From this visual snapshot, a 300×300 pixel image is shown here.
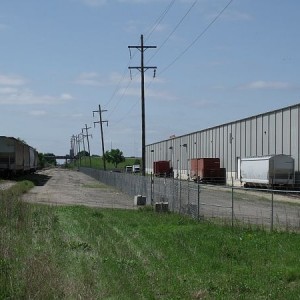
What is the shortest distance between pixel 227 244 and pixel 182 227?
14.1ft

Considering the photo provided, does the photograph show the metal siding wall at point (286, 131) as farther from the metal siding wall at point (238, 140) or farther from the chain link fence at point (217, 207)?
the chain link fence at point (217, 207)

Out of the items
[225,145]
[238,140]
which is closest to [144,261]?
[238,140]

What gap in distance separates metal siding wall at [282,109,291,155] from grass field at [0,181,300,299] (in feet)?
123

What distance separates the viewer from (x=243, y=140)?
70.1 metres

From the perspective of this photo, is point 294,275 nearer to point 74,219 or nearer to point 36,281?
point 36,281

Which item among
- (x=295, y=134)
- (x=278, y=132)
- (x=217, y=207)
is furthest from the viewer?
(x=278, y=132)

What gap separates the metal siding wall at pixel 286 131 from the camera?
55.8 m

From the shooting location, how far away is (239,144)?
71.4 metres

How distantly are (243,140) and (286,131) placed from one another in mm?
13863

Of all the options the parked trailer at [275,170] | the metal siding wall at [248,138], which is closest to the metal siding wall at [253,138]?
the metal siding wall at [248,138]

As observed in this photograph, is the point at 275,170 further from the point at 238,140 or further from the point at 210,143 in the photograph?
the point at 210,143

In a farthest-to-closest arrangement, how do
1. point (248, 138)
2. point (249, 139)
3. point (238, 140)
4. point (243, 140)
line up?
point (238, 140) → point (243, 140) → point (248, 138) → point (249, 139)

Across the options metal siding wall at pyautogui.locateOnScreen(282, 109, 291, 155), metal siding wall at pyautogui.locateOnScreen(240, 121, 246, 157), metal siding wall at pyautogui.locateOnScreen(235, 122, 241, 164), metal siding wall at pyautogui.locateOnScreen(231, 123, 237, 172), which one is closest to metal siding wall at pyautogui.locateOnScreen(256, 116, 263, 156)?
metal siding wall at pyautogui.locateOnScreen(240, 121, 246, 157)

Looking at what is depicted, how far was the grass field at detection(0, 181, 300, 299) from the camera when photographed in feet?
30.8
